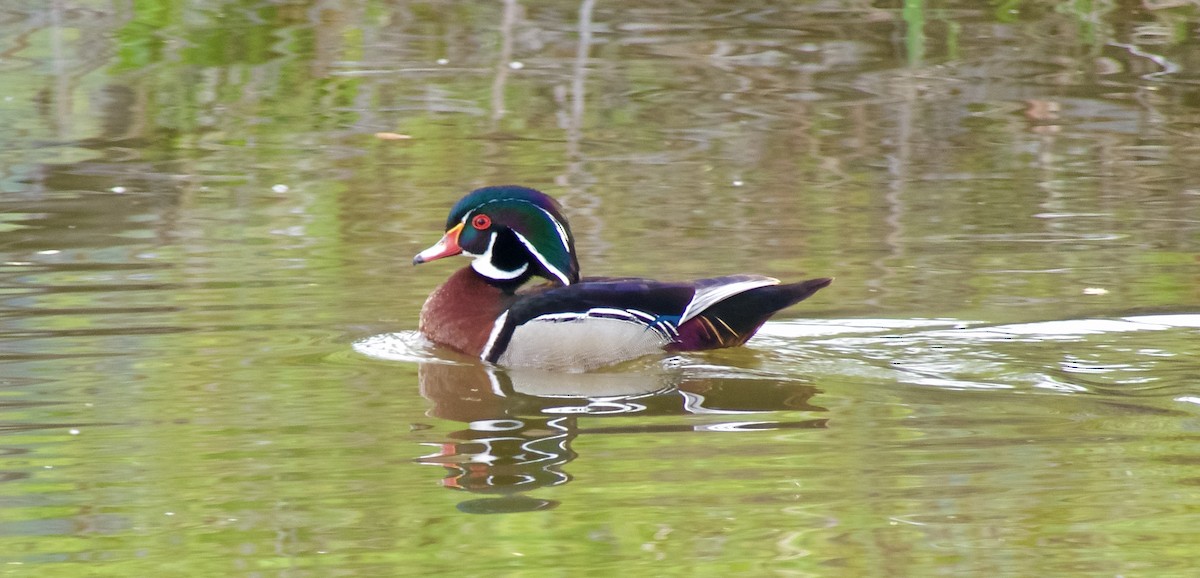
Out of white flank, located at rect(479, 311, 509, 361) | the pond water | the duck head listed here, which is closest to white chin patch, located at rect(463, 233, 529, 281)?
the duck head

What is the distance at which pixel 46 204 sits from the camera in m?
10.6

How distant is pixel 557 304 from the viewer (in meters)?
7.02

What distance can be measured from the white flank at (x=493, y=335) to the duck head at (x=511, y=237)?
329 mm

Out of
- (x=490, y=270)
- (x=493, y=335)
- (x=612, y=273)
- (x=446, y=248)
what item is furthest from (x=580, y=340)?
(x=612, y=273)

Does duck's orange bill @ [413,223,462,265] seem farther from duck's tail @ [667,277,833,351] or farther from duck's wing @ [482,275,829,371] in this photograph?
duck's tail @ [667,277,833,351]

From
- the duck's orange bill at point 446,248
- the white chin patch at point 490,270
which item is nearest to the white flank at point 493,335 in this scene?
the white chin patch at point 490,270

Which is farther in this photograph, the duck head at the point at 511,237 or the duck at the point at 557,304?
the duck head at the point at 511,237

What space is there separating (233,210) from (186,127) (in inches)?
113

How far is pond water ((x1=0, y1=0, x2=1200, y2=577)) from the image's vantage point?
4.91 meters

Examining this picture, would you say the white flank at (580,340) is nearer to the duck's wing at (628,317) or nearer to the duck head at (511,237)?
the duck's wing at (628,317)

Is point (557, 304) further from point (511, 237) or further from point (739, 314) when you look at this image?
point (739, 314)

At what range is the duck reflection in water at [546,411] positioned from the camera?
5430 mm

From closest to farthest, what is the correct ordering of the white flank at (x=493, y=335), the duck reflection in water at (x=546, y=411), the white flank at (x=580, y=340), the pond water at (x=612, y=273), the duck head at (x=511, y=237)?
the pond water at (x=612, y=273) → the duck reflection in water at (x=546, y=411) → the white flank at (x=580, y=340) → the white flank at (x=493, y=335) → the duck head at (x=511, y=237)

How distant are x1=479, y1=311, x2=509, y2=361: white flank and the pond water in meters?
0.06
